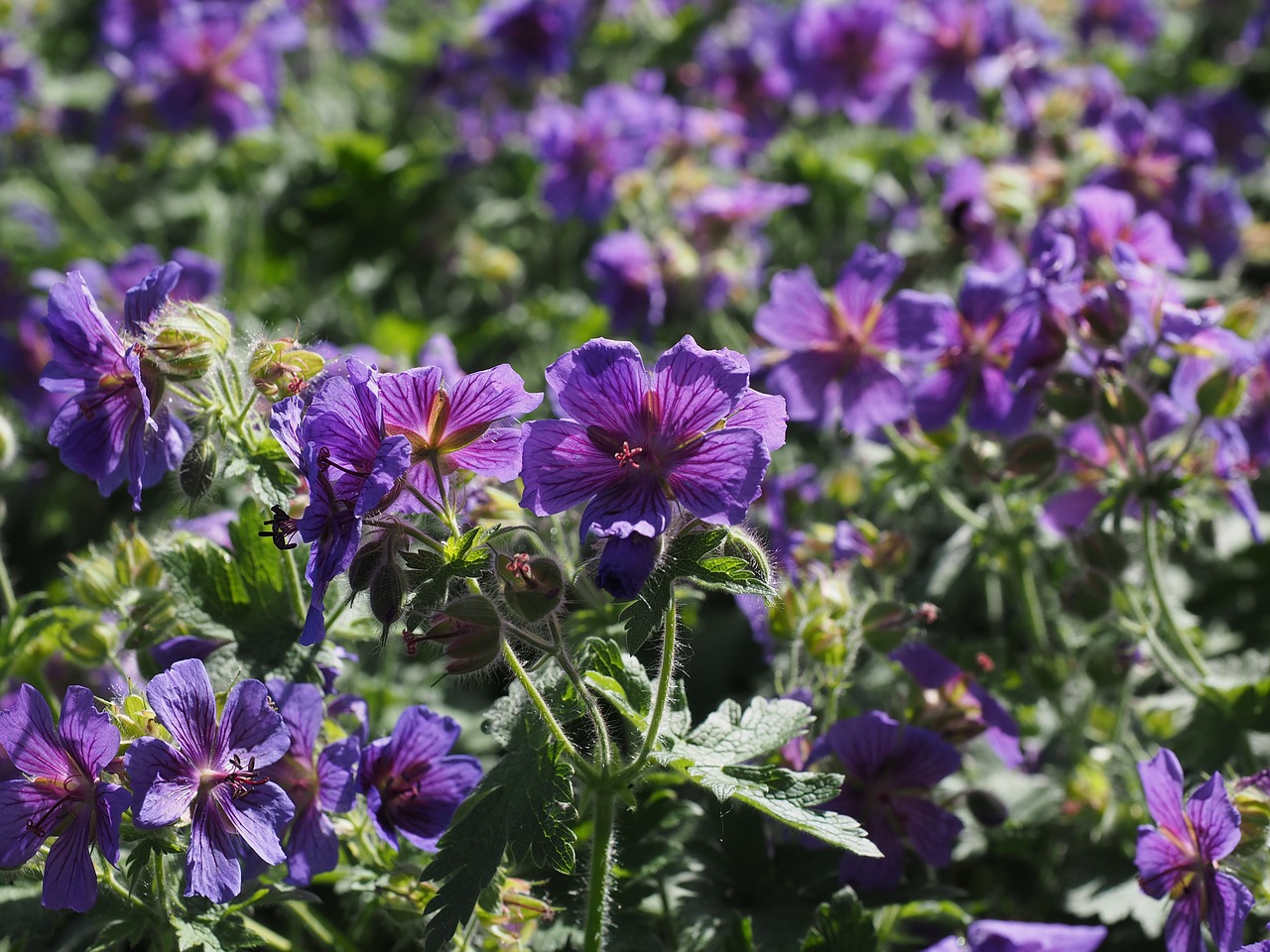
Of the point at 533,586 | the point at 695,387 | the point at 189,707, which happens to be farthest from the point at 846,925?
the point at 189,707

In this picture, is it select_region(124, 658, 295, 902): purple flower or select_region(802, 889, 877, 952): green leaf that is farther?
select_region(802, 889, 877, 952): green leaf

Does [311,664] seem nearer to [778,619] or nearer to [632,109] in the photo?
[778,619]

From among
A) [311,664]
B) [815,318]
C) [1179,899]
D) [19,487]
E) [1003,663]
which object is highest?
[815,318]

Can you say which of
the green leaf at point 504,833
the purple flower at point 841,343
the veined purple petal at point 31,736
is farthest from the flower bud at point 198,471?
the purple flower at point 841,343

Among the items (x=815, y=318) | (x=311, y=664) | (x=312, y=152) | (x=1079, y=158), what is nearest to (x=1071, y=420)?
(x=815, y=318)

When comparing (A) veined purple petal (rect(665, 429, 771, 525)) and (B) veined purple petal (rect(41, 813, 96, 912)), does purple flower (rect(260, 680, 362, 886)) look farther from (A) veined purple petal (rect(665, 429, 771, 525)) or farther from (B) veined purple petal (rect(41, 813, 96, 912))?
(A) veined purple petal (rect(665, 429, 771, 525))

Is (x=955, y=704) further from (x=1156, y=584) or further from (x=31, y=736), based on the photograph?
(x=31, y=736)

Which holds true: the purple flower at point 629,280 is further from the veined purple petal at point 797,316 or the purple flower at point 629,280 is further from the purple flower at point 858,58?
the purple flower at point 858,58

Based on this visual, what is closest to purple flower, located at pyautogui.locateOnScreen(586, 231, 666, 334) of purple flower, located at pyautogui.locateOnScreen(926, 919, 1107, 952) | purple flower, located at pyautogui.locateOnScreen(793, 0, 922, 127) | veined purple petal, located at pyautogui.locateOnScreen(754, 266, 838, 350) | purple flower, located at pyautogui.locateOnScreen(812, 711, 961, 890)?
veined purple petal, located at pyautogui.locateOnScreen(754, 266, 838, 350)
